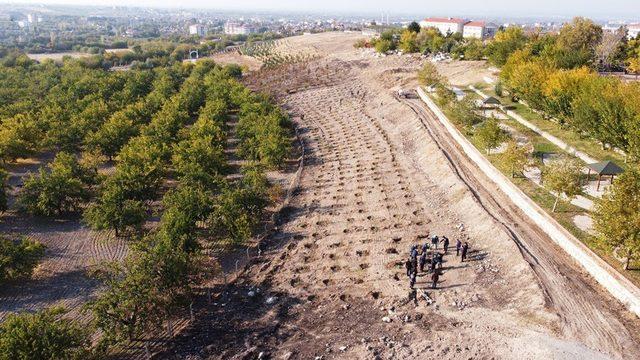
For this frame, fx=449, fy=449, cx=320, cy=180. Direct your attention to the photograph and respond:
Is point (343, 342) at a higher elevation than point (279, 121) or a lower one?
lower

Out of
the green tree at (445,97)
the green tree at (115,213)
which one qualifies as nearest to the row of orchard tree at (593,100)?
the green tree at (445,97)

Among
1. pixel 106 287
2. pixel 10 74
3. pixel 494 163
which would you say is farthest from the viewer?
pixel 10 74

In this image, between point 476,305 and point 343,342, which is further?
point 476,305

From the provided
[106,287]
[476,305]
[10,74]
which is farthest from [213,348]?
[10,74]

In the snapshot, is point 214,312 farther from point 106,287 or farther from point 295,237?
point 295,237

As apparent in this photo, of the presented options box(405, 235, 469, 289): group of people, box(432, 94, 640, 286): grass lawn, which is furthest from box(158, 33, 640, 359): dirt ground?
box(432, 94, 640, 286): grass lawn

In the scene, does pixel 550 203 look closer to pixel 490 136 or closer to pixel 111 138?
pixel 490 136

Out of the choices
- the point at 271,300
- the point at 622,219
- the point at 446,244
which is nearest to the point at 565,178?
the point at 622,219

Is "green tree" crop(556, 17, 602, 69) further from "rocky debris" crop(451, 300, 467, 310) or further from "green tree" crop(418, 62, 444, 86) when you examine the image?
"rocky debris" crop(451, 300, 467, 310)
